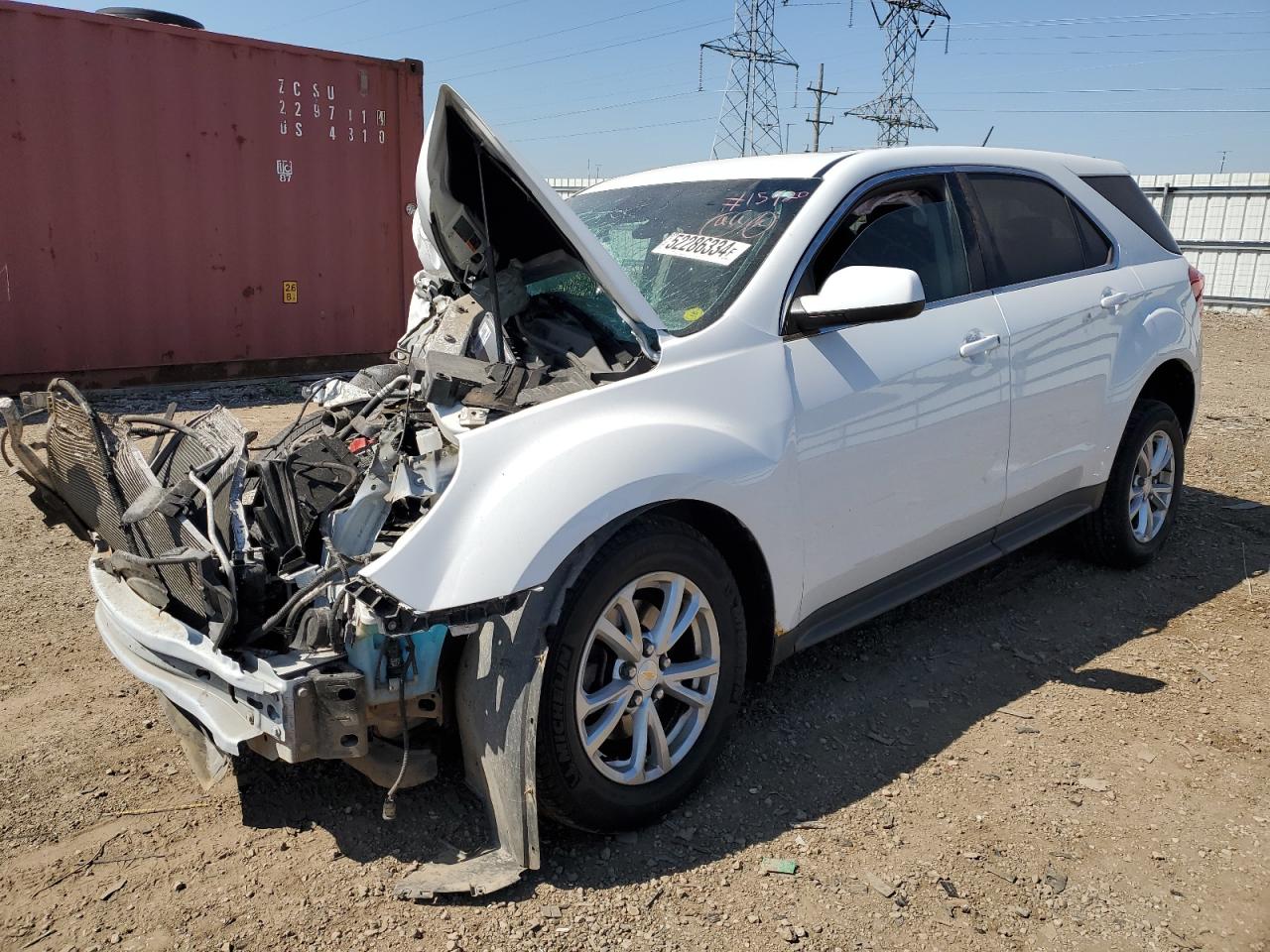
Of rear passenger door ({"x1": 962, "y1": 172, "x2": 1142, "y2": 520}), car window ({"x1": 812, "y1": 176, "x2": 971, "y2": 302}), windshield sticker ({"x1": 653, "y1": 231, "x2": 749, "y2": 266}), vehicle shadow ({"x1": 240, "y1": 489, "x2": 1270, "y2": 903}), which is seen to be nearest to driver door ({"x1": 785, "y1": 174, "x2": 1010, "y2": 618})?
car window ({"x1": 812, "y1": 176, "x2": 971, "y2": 302})

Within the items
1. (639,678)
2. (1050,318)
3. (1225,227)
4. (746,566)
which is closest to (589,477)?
(639,678)

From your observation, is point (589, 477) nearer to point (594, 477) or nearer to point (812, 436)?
point (594, 477)

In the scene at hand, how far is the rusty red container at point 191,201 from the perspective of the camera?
7857 millimetres

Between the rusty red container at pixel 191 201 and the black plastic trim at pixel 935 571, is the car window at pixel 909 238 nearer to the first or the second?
the black plastic trim at pixel 935 571

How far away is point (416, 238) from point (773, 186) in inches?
51.0

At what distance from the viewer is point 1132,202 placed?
4.43 meters

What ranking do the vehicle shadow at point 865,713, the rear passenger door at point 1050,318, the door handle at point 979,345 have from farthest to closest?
the rear passenger door at point 1050,318 < the door handle at point 979,345 < the vehicle shadow at point 865,713

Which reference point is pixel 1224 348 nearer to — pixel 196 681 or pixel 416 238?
pixel 416 238

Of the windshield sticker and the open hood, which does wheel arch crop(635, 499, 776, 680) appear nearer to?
the open hood

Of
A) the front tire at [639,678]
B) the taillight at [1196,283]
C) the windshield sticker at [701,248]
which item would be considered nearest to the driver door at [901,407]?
the windshield sticker at [701,248]

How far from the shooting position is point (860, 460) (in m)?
2.99

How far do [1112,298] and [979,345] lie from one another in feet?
3.49

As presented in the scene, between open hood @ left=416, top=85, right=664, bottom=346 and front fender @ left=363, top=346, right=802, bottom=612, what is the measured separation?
0.89ft

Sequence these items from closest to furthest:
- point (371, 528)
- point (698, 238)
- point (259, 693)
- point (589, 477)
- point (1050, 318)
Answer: point (259, 693) → point (589, 477) → point (371, 528) → point (698, 238) → point (1050, 318)
